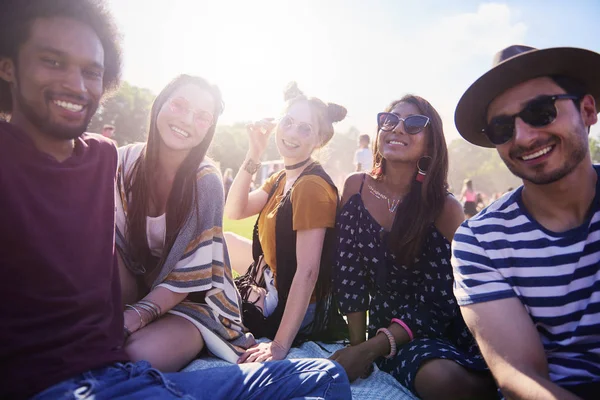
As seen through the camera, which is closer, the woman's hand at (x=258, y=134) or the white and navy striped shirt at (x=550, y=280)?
the white and navy striped shirt at (x=550, y=280)

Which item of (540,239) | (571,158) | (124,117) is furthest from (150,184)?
(124,117)

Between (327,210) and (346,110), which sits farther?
(346,110)

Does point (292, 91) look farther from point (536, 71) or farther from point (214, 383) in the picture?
point (214, 383)

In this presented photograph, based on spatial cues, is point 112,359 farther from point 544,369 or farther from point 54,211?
point 544,369

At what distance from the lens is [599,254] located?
1864 millimetres

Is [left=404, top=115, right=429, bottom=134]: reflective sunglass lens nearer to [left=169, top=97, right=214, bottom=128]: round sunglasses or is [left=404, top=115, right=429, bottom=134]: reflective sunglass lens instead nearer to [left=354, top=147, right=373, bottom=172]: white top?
[left=169, top=97, right=214, bottom=128]: round sunglasses

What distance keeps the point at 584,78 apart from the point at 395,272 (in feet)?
5.67

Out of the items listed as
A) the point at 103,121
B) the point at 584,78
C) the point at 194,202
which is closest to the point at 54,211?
the point at 194,202

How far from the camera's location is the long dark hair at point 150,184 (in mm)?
2639

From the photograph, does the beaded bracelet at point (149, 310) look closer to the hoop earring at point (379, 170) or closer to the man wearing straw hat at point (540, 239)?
the man wearing straw hat at point (540, 239)

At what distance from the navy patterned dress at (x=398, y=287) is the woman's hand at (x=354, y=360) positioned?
220 mm

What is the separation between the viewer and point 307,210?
294cm

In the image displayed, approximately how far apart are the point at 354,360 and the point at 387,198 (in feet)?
4.23

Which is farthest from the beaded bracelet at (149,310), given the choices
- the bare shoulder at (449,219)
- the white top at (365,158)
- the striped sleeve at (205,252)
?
the white top at (365,158)
